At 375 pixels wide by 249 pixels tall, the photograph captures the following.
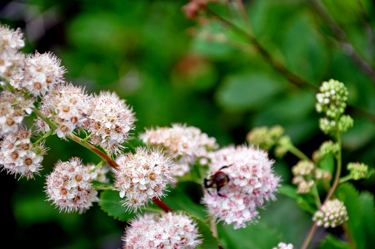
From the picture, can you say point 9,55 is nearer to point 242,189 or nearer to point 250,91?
point 242,189

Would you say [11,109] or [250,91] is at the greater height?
[250,91]

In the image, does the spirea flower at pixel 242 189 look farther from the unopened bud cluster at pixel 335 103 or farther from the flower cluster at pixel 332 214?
the unopened bud cluster at pixel 335 103

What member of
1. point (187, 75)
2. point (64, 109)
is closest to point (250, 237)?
point (64, 109)

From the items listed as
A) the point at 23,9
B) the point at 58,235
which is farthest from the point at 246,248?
the point at 23,9

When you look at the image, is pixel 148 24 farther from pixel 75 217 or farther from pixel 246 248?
pixel 246 248

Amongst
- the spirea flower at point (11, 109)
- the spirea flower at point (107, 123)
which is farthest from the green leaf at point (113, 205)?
the spirea flower at point (11, 109)

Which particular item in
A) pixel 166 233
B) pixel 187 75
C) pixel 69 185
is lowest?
→ pixel 166 233

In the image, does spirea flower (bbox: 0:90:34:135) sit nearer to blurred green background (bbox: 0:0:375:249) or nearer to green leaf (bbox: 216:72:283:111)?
blurred green background (bbox: 0:0:375:249)
